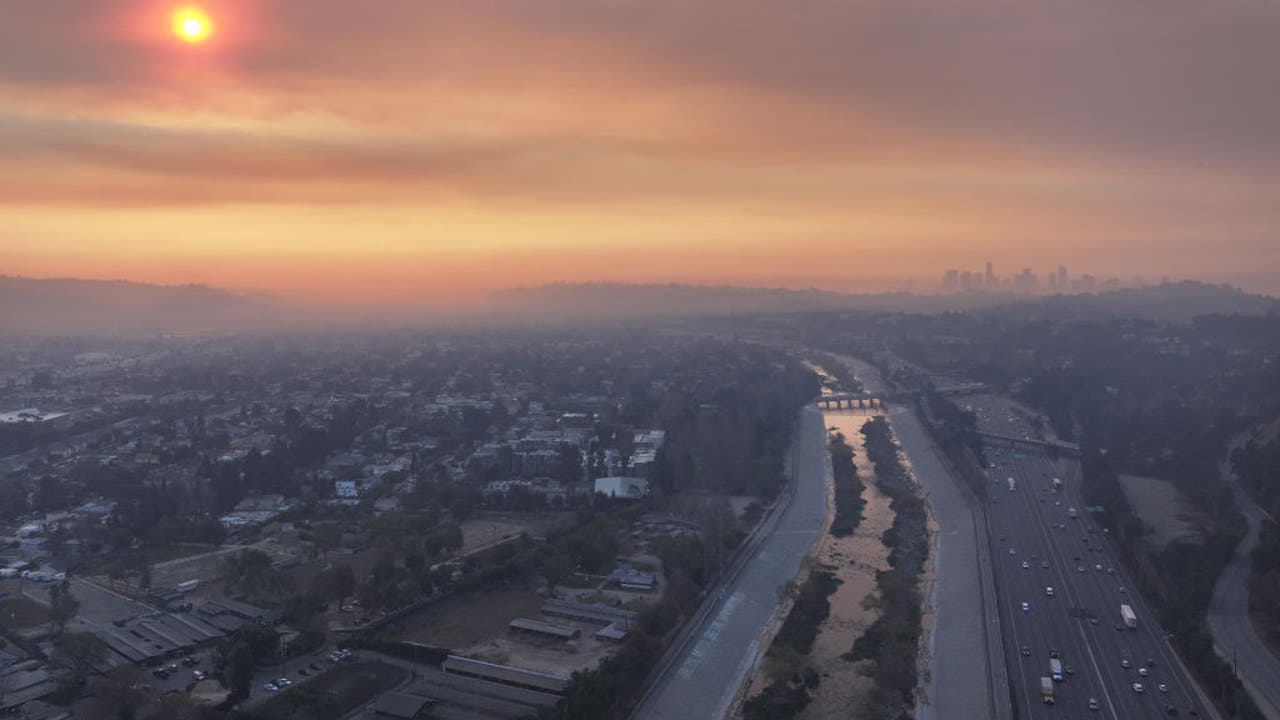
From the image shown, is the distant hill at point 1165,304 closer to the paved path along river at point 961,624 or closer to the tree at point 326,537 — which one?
the paved path along river at point 961,624

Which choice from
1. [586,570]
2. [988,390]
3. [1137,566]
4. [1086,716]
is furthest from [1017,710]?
[988,390]

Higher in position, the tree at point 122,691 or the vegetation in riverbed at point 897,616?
the tree at point 122,691

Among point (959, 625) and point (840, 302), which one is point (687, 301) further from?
point (959, 625)

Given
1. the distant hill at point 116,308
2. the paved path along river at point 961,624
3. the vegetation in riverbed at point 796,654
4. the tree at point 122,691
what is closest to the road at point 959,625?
the paved path along river at point 961,624

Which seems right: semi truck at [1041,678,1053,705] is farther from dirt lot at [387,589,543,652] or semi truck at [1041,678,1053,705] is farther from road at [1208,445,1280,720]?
dirt lot at [387,589,543,652]

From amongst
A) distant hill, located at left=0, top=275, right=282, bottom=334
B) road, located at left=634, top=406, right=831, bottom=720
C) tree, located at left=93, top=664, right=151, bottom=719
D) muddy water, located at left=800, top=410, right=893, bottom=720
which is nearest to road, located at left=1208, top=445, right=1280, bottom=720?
muddy water, located at left=800, top=410, right=893, bottom=720

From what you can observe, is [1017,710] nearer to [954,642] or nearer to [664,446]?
[954,642]

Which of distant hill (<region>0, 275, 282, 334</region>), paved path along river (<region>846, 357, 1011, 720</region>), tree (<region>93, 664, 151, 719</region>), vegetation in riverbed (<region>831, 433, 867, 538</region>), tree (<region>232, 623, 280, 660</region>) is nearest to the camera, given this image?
tree (<region>93, 664, 151, 719</region>)
